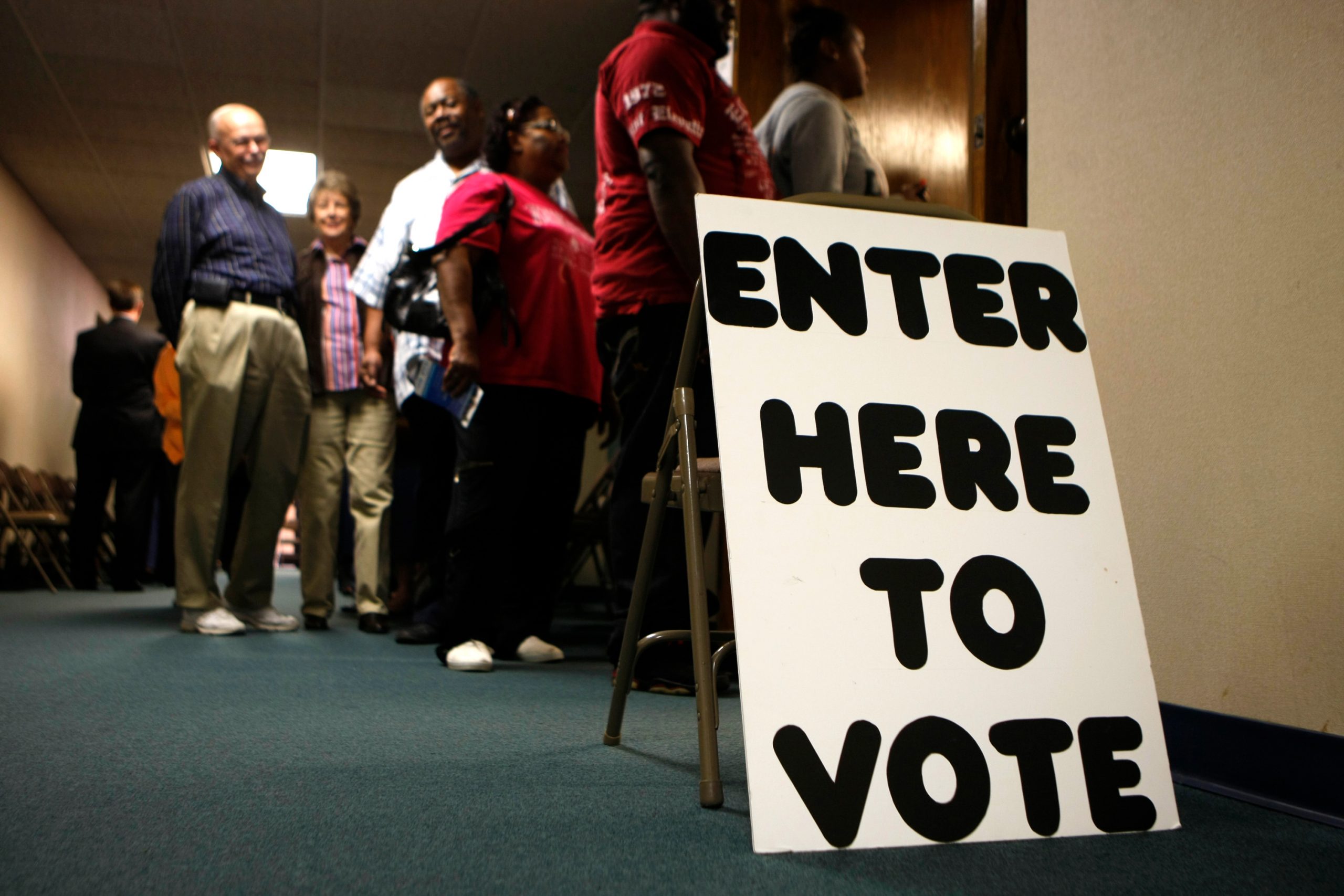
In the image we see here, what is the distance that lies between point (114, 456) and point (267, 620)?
2.80 metres

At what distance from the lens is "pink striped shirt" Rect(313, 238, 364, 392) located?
303 cm

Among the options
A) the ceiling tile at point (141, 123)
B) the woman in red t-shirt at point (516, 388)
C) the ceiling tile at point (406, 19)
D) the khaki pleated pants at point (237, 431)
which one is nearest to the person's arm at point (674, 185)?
the woman in red t-shirt at point (516, 388)

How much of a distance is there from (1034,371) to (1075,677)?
13.4 inches

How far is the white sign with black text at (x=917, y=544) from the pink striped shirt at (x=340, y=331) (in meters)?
2.25

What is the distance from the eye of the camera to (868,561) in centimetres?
97

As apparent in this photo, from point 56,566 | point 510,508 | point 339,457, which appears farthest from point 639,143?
point 56,566

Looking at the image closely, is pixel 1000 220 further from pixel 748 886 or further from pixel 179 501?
pixel 179 501

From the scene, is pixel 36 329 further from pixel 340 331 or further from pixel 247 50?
pixel 340 331

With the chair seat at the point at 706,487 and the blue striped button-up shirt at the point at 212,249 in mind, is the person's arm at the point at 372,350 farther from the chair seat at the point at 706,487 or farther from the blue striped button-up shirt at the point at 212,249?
the chair seat at the point at 706,487

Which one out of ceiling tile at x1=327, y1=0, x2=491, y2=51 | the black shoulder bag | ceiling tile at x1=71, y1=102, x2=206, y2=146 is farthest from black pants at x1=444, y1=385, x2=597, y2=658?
ceiling tile at x1=71, y1=102, x2=206, y2=146

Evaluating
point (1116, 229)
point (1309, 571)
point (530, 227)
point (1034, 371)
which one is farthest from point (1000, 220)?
point (530, 227)

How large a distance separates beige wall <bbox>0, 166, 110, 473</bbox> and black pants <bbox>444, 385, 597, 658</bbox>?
6098 millimetres

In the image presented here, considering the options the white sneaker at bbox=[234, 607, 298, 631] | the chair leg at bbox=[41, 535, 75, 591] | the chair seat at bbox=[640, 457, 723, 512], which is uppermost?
the chair leg at bbox=[41, 535, 75, 591]

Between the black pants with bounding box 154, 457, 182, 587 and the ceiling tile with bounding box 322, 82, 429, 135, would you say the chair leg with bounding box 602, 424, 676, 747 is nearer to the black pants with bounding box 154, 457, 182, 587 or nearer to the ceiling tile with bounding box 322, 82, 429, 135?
the black pants with bounding box 154, 457, 182, 587
